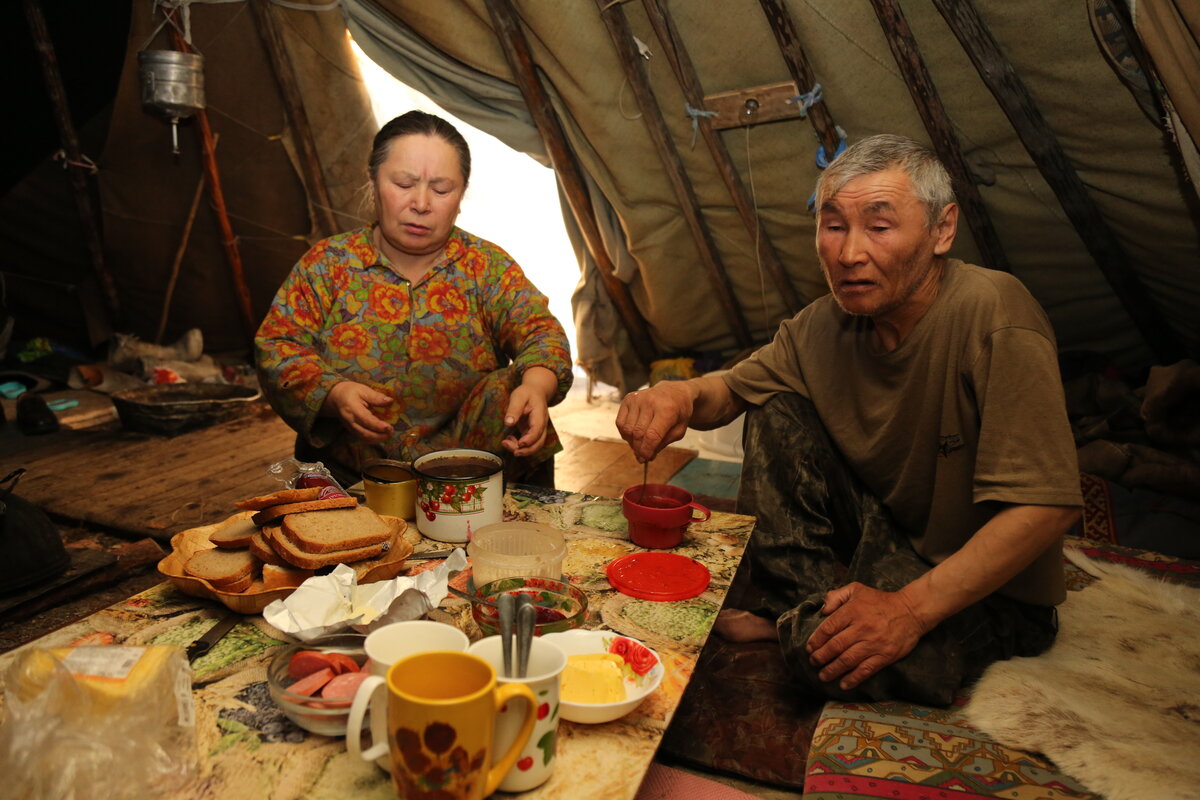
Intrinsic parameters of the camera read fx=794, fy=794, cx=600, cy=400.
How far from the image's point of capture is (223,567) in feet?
3.91

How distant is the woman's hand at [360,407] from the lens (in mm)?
1771

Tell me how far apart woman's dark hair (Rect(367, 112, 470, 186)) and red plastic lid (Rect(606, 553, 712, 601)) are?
1195mm

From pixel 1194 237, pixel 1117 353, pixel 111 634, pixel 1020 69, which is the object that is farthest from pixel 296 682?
pixel 1117 353

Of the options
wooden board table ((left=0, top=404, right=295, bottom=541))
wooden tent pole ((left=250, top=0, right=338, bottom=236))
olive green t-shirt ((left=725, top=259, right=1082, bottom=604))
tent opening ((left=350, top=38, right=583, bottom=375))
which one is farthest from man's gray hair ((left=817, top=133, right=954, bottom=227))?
wooden tent pole ((left=250, top=0, right=338, bottom=236))

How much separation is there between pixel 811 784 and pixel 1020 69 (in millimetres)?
2209

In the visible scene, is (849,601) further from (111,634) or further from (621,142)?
(621,142)

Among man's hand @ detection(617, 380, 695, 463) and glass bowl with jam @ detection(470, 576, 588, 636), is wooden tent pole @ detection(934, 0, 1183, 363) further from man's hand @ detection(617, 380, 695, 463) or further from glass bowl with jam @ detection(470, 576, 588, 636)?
glass bowl with jam @ detection(470, 576, 588, 636)

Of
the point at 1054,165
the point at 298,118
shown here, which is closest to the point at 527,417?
Result: the point at 1054,165

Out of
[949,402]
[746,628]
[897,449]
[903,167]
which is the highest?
[903,167]

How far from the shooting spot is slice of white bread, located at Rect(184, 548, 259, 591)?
1.15 m

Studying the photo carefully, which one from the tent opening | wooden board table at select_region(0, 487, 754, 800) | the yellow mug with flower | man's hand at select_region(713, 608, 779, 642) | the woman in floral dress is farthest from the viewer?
the tent opening

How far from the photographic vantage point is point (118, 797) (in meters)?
0.78

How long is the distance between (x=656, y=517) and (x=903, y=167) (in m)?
0.79

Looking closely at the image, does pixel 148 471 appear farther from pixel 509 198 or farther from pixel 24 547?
pixel 509 198
